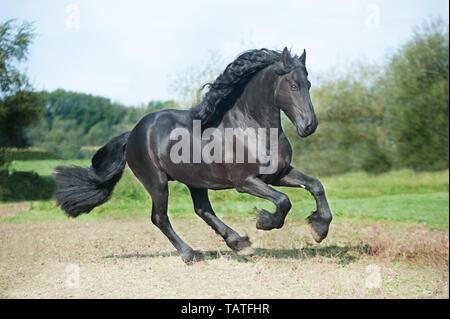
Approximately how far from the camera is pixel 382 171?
1088 inches

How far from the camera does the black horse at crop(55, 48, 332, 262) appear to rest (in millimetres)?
6211

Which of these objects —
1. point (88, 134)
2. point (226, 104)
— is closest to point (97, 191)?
point (226, 104)

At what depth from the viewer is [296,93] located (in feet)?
20.1

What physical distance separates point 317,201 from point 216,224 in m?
1.29

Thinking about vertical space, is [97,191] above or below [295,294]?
above

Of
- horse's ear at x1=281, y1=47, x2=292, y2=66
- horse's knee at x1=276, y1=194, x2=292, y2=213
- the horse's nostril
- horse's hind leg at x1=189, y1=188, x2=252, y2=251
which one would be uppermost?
horse's ear at x1=281, y1=47, x2=292, y2=66

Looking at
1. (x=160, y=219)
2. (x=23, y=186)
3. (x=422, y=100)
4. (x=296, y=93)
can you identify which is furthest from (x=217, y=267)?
(x=422, y=100)

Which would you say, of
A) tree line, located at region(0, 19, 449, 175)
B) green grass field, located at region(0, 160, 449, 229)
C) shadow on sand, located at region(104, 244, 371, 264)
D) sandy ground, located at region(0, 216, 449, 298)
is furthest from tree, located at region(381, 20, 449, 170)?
shadow on sand, located at region(104, 244, 371, 264)

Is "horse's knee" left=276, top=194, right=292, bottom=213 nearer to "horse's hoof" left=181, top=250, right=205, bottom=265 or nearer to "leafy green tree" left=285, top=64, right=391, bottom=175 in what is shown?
"horse's hoof" left=181, top=250, right=205, bottom=265

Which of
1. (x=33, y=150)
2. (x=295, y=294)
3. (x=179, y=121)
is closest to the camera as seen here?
(x=295, y=294)

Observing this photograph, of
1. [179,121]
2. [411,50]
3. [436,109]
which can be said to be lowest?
[179,121]

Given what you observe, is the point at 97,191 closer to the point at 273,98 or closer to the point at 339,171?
the point at 273,98

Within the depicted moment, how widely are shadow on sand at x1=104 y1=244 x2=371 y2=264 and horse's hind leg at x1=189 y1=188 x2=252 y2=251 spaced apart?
0.65ft

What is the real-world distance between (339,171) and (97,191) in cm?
2059
